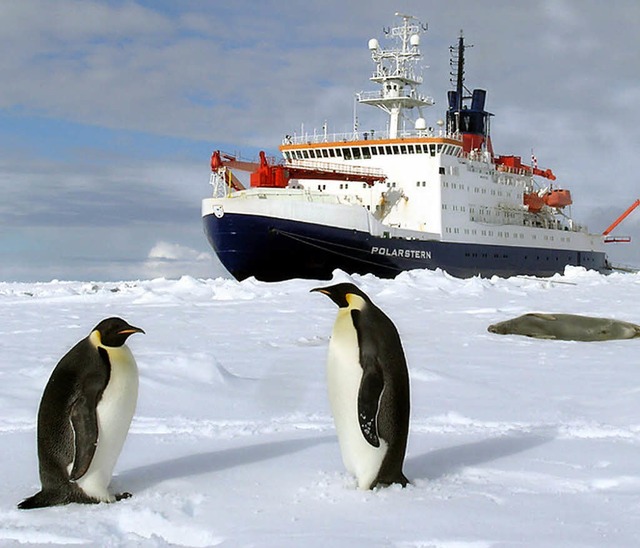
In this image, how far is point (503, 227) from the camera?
93.2ft

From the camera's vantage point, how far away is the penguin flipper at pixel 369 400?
315 cm

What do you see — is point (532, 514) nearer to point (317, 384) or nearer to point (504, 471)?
point (504, 471)

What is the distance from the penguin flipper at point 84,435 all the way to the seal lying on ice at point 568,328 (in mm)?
7002

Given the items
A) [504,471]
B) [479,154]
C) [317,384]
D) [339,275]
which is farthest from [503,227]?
[504,471]

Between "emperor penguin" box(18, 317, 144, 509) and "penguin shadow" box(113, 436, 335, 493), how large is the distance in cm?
25

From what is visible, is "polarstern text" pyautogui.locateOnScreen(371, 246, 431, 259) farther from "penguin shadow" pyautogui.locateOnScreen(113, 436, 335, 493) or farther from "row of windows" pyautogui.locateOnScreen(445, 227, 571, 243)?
"penguin shadow" pyautogui.locateOnScreen(113, 436, 335, 493)

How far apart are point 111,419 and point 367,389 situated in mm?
1032

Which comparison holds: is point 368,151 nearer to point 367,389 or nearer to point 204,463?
point 204,463

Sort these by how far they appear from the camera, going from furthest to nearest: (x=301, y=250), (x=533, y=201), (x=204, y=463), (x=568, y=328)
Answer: (x=533, y=201) → (x=301, y=250) → (x=568, y=328) → (x=204, y=463)

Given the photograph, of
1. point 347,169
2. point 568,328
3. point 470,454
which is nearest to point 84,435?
point 470,454

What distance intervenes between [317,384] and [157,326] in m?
4.96

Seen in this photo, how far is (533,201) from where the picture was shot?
3116 cm

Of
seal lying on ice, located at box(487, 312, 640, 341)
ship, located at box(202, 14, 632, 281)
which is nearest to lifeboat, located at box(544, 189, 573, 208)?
ship, located at box(202, 14, 632, 281)

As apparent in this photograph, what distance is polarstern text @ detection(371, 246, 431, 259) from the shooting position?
925 inches
